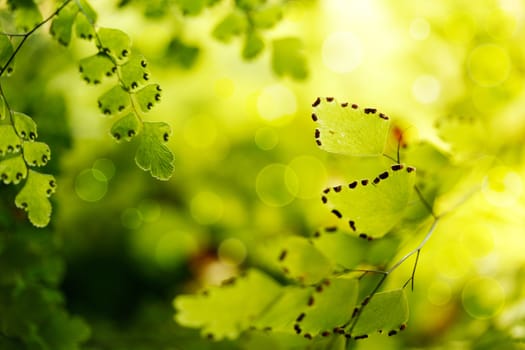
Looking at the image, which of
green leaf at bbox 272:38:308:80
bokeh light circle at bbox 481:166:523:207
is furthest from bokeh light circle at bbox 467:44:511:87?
green leaf at bbox 272:38:308:80

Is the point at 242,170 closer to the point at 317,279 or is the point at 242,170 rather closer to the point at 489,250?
the point at 489,250

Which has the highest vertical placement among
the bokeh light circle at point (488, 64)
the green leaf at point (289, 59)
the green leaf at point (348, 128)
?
the bokeh light circle at point (488, 64)

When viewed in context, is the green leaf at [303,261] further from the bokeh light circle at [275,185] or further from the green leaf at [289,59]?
the bokeh light circle at [275,185]

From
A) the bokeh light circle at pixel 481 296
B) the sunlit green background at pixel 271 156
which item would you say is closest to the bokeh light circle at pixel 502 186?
the sunlit green background at pixel 271 156

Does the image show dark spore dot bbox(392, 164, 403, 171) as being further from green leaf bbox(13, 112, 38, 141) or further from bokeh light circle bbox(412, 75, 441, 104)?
bokeh light circle bbox(412, 75, 441, 104)

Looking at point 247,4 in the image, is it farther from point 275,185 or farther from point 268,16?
point 275,185
